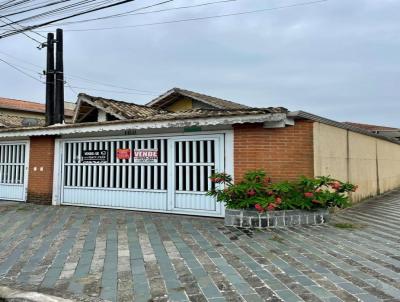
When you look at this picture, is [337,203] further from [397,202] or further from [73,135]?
[73,135]

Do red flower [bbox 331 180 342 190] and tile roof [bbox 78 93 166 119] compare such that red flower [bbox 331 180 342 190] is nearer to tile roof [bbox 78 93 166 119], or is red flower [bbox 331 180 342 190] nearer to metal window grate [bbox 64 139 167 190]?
metal window grate [bbox 64 139 167 190]

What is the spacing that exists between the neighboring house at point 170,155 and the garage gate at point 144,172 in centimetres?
3

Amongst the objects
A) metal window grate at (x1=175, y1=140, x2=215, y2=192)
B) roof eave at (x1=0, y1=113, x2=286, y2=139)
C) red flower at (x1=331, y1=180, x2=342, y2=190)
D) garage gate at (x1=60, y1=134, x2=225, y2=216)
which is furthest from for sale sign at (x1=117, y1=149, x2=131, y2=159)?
red flower at (x1=331, y1=180, x2=342, y2=190)

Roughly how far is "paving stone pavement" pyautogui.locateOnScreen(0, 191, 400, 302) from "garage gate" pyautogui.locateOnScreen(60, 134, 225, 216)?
81 centimetres

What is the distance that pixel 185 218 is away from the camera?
854 centimetres

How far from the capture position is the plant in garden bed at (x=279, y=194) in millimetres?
7309

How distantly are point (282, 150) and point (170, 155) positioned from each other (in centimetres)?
291

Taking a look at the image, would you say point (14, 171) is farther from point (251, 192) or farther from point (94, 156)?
point (251, 192)

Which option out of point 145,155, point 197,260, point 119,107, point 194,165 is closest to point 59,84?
point 119,107

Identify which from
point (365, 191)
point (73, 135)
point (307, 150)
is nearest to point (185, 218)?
point (307, 150)

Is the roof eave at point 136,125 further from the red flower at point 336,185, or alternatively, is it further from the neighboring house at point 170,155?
the red flower at point 336,185

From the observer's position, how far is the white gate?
39.1ft

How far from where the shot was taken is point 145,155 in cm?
955

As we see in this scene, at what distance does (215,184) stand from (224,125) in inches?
58.2
